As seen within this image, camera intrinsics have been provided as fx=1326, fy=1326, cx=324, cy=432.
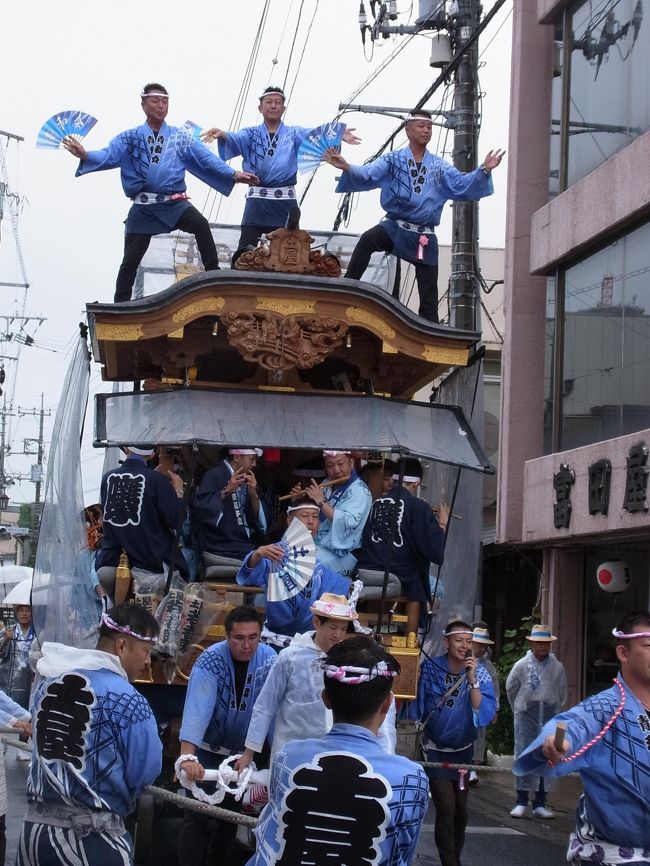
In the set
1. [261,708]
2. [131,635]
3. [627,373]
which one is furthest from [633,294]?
[131,635]

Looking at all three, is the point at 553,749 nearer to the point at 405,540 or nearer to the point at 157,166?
the point at 405,540

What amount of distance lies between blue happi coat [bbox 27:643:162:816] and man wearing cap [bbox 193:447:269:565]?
13.1ft

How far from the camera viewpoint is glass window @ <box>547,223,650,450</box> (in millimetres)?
13969

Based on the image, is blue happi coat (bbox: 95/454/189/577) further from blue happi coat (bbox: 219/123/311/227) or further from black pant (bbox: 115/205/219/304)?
blue happi coat (bbox: 219/123/311/227)

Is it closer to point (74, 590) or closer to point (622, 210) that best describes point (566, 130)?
point (622, 210)

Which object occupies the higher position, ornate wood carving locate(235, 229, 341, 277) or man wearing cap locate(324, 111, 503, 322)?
man wearing cap locate(324, 111, 503, 322)

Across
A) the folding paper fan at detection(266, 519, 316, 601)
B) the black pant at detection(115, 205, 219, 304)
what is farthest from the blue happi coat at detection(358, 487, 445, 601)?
the black pant at detection(115, 205, 219, 304)

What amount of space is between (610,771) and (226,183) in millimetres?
6625

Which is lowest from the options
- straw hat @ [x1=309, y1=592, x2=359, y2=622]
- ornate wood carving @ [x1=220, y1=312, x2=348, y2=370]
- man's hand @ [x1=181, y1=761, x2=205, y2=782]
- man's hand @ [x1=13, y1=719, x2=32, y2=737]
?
man's hand @ [x1=181, y1=761, x2=205, y2=782]

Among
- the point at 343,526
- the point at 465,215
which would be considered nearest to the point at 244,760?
the point at 343,526

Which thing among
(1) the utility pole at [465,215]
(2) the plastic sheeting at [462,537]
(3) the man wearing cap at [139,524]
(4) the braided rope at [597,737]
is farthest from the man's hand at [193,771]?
(1) the utility pole at [465,215]

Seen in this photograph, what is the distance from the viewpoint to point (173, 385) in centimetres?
952

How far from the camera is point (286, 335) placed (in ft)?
29.3

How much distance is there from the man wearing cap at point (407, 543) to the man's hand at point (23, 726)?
3269 mm
